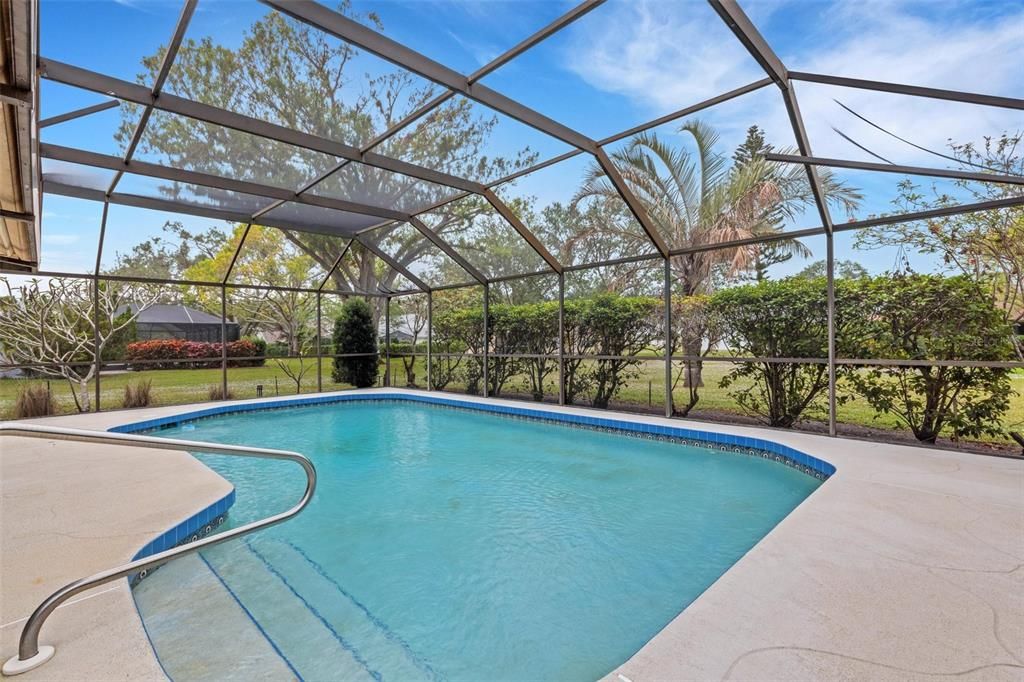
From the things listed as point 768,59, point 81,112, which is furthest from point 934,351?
point 81,112

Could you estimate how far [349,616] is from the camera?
2.79m

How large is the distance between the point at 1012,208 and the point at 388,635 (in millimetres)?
7277

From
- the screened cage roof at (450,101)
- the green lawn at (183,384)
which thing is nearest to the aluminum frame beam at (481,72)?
the screened cage roof at (450,101)

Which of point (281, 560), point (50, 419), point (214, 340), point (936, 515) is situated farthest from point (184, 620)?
point (214, 340)

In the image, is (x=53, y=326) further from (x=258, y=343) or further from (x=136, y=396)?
(x=258, y=343)

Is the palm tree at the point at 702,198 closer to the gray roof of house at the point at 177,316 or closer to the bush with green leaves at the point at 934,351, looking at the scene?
the bush with green leaves at the point at 934,351

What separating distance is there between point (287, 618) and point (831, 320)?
669cm

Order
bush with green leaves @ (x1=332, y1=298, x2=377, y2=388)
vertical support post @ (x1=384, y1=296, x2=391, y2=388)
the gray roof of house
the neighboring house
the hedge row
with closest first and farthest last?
bush with green leaves @ (x1=332, y1=298, x2=377, y2=388) → vertical support post @ (x1=384, y1=296, x2=391, y2=388) → the hedge row → the neighboring house → the gray roof of house

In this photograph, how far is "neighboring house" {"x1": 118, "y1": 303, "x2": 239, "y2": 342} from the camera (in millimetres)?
14734

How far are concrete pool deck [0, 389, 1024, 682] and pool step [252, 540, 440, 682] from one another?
30.7 inches

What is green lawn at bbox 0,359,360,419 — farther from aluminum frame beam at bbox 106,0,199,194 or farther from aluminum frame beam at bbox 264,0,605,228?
aluminum frame beam at bbox 264,0,605,228

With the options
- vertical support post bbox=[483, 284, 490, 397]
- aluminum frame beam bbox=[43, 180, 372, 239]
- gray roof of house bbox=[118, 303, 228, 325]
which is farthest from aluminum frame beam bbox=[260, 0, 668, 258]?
gray roof of house bbox=[118, 303, 228, 325]

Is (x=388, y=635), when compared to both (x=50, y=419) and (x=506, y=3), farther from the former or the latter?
(x=50, y=419)

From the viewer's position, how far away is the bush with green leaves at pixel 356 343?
12.3 meters
